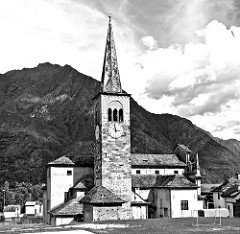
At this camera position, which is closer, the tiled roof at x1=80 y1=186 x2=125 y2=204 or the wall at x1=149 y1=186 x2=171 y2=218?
the tiled roof at x1=80 y1=186 x2=125 y2=204

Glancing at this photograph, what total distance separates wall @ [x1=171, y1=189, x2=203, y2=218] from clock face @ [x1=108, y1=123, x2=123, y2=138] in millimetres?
11912

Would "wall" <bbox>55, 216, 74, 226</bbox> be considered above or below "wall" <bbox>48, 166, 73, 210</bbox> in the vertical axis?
below

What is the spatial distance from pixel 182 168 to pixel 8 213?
200ft

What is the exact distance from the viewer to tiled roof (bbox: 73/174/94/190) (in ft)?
186

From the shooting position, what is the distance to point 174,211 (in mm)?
55469

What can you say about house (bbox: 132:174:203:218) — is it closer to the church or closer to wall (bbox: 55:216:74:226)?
the church

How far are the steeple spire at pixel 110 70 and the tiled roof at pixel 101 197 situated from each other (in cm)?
1541

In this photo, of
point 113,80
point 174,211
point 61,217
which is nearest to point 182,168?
point 174,211

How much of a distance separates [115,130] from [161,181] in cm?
1237

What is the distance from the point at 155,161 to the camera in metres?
65.1

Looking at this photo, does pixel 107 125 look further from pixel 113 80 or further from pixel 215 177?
pixel 215 177

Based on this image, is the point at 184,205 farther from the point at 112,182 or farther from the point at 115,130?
the point at 115,130

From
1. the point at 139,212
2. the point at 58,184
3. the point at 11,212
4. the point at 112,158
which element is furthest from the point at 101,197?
the point at 11,212

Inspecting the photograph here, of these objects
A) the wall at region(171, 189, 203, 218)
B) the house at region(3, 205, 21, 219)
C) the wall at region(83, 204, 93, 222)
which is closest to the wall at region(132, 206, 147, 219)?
the wall at region(171, 189, 203, 218)
